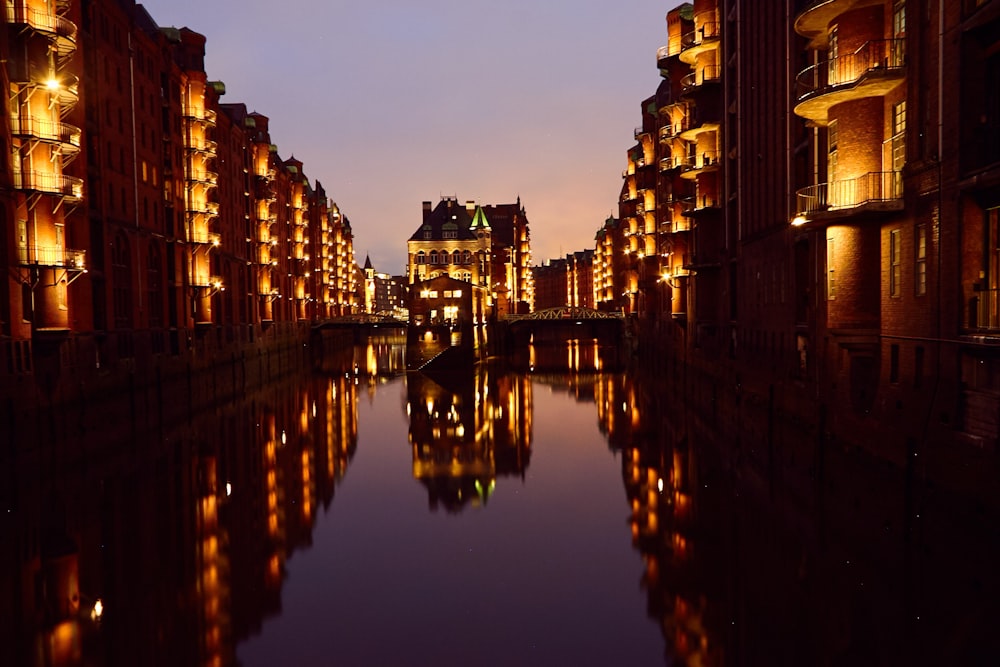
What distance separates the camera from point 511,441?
33750 mm

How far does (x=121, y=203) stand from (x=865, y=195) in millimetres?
39895

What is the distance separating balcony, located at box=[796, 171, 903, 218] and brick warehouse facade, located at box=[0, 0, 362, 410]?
29498mm

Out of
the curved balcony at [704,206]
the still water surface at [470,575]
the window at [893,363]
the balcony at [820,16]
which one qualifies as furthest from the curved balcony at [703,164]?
the window at [893,363]

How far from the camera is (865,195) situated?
20375 millimetres

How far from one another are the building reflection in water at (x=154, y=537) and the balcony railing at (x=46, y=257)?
7.51 metres

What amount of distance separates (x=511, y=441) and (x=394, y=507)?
11.6m

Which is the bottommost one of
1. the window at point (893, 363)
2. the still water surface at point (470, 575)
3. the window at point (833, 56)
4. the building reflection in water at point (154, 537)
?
the still water surface at point (470, 575)

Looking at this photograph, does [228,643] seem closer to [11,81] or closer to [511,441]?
[511,441]

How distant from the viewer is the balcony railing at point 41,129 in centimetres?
3078

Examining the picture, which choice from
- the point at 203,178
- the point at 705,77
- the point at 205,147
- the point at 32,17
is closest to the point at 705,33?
the point at 705,77

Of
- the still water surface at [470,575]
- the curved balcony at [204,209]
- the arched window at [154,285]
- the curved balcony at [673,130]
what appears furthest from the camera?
the curved balcony at [204,209]

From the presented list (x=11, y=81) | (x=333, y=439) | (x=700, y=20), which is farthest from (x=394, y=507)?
(x=700, y=20)

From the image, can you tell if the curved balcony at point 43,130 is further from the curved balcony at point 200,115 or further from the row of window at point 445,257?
the row of window at point 445,257

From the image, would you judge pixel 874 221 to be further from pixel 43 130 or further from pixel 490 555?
pixel 43 130
